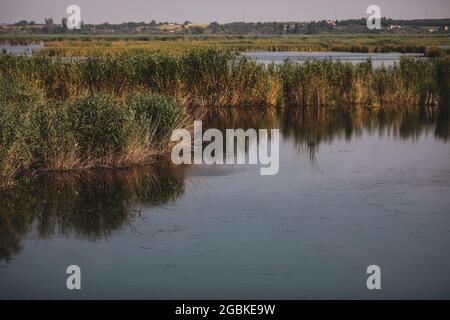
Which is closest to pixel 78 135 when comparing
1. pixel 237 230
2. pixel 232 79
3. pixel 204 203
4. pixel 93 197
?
pixel 93 197

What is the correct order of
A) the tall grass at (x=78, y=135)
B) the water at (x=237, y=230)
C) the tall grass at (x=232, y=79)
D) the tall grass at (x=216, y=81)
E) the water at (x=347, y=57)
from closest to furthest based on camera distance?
the water at (x=237, y=230)
the tall grass at (x=78, y=135)
the tall grass at (x=216, y=81)
the tall grass at (x=232, y=79)
the water at (x=347, y=57)

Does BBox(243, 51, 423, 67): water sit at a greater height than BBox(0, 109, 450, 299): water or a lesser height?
greater

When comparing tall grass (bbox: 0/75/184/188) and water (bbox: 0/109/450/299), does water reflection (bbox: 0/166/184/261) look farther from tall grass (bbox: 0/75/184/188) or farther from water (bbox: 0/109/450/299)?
tall grass (bbox: 0/75/184/188)

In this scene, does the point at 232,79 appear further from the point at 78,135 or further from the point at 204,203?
the point at 204,203

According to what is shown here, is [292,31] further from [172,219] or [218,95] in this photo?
[172,219]

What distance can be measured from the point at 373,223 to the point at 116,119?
5.70m

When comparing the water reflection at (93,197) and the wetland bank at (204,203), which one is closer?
the wetland bank at (204,203)

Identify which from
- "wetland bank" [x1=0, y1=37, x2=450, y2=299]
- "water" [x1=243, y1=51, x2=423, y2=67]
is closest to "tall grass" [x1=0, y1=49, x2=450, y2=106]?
"wetland bank" [x1=0, y1=37, x2=450, y2=299]

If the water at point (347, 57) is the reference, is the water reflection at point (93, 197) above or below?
below

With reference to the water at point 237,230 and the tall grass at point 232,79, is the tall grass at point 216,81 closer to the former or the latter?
the tall grass at point 232,79

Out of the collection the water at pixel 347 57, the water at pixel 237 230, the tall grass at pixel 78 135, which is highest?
the water at pixel 347 57

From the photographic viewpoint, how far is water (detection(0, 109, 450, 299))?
841cm

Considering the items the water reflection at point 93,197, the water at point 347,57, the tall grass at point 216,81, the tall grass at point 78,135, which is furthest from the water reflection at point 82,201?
the water at point 347,57

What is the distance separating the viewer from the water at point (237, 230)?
27.6ft
